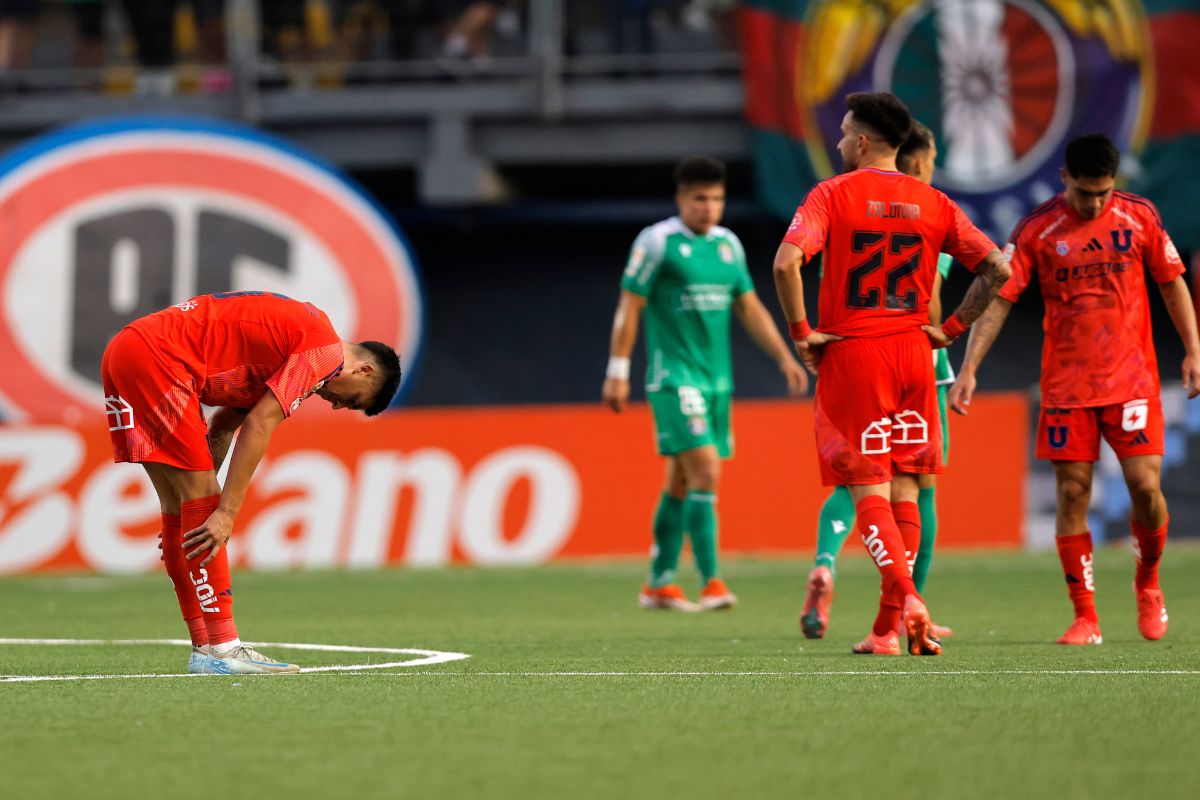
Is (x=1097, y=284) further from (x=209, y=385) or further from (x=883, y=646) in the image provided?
(x=209, y=385)

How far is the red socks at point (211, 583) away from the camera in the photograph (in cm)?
645

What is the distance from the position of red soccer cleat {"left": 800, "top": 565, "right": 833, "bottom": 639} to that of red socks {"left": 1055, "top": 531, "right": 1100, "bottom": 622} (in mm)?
932

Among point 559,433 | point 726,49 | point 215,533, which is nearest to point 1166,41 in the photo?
point 726,49

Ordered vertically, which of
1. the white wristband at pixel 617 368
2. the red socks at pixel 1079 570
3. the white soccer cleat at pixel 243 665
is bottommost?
the white soccer cleat at pixel 243 665

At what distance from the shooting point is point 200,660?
652cm

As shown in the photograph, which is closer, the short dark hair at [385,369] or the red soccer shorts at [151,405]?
the red soccer shorts at [151,405]

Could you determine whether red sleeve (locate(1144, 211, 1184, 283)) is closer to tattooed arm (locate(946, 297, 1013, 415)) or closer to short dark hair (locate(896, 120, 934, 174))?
tattooed arm (locate(946, 297, 1013, 415))

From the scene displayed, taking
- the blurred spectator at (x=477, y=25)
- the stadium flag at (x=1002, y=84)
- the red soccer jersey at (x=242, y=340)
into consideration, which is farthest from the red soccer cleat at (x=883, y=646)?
the blurred spectator at (x=477, y=25)

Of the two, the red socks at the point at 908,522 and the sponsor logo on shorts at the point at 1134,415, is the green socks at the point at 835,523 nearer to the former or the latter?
the red socks at the point at 908,522

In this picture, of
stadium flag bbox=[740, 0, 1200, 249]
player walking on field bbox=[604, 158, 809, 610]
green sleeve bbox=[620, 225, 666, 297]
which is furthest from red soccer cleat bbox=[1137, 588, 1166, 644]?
stadium flag bbox=[740, 0, 1200, 249]

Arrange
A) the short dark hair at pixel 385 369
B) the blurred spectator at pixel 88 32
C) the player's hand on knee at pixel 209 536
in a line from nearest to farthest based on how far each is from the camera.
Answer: the player's hand on knee at pixel 209 536
the short dark hair at pixel 385 369
the blurred spectator at pixel 88 32

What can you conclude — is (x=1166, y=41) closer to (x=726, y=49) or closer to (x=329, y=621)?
(x=726, y=49)

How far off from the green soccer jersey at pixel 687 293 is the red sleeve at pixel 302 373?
13.1 feet

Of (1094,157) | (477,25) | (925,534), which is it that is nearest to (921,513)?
(925,534)
